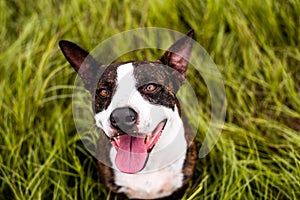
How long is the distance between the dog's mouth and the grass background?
0.65 meters

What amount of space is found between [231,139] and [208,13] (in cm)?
90

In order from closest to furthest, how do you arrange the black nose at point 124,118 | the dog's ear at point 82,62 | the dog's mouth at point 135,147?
the black nose at point 124,118 → the dog's mouth at point 135,147 → the dog's ear at point 82,62

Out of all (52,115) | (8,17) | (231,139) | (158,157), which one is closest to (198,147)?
(231,139)

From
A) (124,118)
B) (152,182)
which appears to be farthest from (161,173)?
(124,118)

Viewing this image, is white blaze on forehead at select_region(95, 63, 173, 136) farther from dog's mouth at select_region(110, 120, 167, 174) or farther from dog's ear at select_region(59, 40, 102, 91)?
dog's ear at select_region(59, 40, 102, 91)

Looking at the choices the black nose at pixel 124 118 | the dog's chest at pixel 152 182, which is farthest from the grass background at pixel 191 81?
the black nose at pixel 124 118

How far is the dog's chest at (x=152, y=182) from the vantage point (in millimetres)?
2541

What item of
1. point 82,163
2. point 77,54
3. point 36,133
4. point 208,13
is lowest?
point 82,163

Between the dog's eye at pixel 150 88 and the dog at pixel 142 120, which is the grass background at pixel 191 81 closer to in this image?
the dog at pixel 142 120

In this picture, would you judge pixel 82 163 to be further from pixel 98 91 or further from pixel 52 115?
pixel 98 91

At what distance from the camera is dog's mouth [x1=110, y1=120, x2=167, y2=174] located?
212 centimetres

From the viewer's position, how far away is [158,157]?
8.07 feet

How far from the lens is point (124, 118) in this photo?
1.97 metres

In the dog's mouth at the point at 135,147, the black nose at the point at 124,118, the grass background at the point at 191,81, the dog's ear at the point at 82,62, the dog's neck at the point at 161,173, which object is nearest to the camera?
the black nose at the point at 124,118
